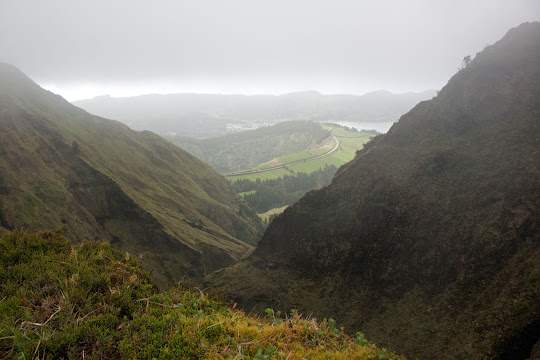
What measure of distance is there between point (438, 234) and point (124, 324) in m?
23.2

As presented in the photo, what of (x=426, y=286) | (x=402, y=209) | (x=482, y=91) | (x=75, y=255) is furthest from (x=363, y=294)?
(x=482, y=91)

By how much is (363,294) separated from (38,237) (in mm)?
22468

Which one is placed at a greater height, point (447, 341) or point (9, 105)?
point (9, 105)

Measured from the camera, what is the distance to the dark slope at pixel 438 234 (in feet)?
50.4

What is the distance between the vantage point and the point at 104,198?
48.5 meters

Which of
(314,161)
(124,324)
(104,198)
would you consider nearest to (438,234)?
(124,324)

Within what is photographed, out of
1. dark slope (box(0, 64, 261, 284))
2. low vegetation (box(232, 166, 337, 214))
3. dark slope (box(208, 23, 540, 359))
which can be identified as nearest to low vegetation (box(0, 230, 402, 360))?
dark slope (box(208, 23, 540, 359))

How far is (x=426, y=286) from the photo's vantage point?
20.0m

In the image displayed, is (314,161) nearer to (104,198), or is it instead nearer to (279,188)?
(279,188)

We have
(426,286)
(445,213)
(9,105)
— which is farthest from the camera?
(9,105)

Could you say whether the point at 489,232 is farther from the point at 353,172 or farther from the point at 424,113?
the point at 424,113

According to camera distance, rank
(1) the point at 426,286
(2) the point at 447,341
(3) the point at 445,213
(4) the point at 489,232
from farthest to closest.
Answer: (3) the point at 445,213, (1) the point at 426,286, (4) the point at 489,232, (2) the point at 447,341

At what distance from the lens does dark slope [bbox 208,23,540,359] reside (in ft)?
50.4

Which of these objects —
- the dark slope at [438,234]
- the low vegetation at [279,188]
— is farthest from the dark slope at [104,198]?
the low vegetation at [279,188]
